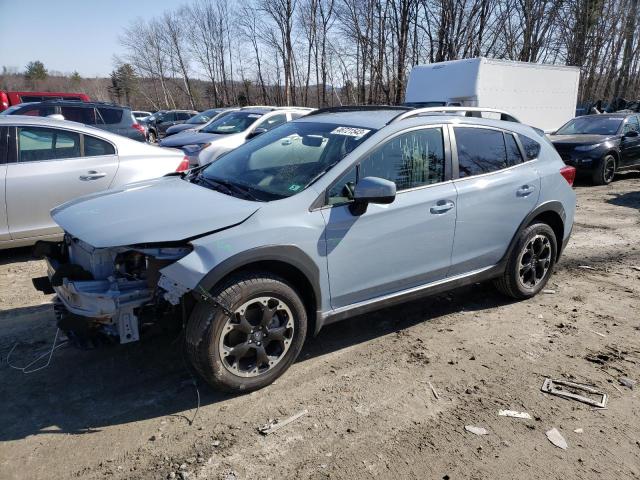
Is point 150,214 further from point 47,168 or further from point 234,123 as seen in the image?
point 234,123

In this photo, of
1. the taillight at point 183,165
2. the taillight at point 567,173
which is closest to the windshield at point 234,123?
the taillight at point 183,165

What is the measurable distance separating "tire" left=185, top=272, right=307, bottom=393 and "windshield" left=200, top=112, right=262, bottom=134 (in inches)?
327

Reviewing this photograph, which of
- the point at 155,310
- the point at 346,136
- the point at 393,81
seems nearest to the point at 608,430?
the point at 346,136

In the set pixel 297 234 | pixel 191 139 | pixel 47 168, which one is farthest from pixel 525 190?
pixel 191 139

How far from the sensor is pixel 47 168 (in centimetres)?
536

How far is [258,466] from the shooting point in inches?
99.1

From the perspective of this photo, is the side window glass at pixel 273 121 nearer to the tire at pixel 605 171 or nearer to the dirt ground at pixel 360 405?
the dirt ground at pixel 360 405

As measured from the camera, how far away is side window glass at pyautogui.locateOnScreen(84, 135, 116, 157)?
570 centimetres

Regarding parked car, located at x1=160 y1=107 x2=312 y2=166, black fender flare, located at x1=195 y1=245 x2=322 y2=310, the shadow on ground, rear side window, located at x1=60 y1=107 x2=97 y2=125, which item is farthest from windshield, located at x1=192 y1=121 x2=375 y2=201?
rear side window, located at x1=60 y1=107 x2=97 y2=125

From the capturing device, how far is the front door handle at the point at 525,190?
4.29 metres

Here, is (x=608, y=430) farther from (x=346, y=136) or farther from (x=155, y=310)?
(x=155, y=310)

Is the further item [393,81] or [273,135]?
[393,81]

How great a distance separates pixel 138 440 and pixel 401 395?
1.63 metres

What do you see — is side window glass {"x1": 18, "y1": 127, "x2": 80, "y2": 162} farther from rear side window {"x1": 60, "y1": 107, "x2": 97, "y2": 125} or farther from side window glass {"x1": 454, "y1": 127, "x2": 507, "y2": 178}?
rear side window {"x1": 60, "y1": 107, "x2": 97, "y2": 125}
